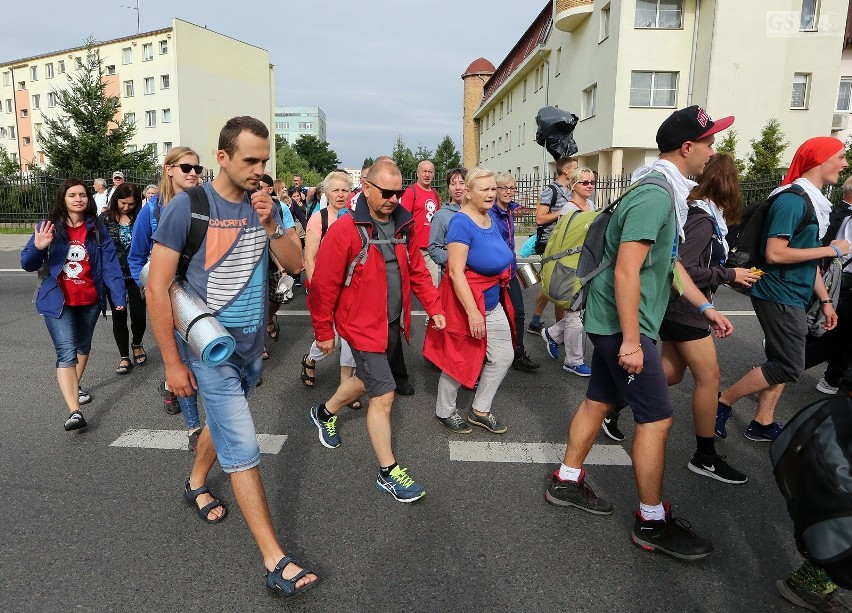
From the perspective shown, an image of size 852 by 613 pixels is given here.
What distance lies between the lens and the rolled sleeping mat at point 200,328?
2123mm

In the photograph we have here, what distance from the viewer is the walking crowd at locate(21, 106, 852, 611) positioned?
2385 mm

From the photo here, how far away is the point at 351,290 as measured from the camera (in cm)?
314

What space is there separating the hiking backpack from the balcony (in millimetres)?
24360

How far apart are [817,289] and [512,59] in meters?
40.2

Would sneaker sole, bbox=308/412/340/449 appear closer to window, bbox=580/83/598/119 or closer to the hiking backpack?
the hiking backpack

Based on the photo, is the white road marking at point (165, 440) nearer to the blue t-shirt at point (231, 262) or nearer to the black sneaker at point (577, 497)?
the blue t-shirt at point (231, 262)

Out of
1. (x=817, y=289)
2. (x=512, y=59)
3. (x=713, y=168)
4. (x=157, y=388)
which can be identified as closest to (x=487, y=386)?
(x=713, y=168)

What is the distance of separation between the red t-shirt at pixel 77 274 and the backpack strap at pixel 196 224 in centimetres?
226

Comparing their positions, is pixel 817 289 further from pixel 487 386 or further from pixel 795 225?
pixel 487 386

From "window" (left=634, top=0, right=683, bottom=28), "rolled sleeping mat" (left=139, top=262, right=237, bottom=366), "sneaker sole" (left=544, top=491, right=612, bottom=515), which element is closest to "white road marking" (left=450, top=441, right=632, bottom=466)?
"sneaker sole" (left=544, top=491, right=612, bottom=515)

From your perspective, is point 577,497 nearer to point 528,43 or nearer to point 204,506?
point 204,506

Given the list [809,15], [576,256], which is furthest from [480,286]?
[809,15]

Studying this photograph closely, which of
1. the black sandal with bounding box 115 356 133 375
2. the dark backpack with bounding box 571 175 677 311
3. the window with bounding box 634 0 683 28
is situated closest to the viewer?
the dark backpack with bounding box 571 175 677 311

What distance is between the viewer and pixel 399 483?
10.1ft
